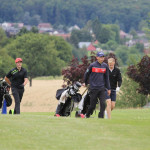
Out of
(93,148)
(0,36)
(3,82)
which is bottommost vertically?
(93,148)

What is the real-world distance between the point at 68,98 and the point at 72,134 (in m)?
5.24

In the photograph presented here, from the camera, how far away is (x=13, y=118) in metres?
14.0

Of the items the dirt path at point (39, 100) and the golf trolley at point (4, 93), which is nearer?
the golf trolley at point (4, 93)

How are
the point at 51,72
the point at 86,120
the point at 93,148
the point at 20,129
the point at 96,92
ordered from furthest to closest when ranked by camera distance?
the point at 51,72 → the point at 96,92 → the point at 86,120 → the point at 20,129 → the point at 93,148

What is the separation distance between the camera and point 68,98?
16766mm

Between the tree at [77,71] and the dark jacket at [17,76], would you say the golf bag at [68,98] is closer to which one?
the dark jacket at [17,76]

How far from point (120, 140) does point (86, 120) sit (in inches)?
108

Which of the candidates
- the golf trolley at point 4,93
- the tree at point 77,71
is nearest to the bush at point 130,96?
the tree at point 77,71

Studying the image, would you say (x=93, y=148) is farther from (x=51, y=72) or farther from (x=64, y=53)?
(x=64, y=53)

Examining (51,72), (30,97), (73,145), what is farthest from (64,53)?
(73,145)

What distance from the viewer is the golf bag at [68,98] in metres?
16.3

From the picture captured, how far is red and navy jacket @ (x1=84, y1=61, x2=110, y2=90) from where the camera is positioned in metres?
15.1

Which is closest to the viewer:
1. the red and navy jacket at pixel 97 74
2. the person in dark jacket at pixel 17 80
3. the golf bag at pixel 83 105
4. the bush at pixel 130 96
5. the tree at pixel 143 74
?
the red and navy jacket at pixel 97 74

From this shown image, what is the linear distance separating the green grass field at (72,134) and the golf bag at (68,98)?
2.50m
